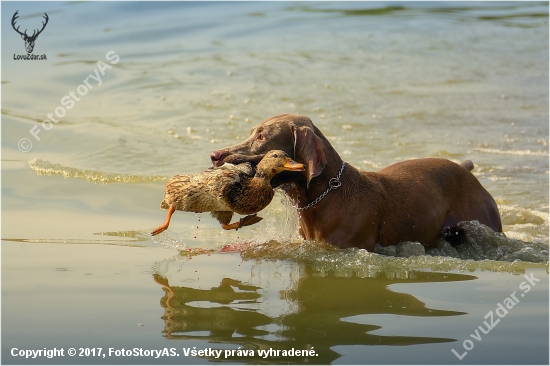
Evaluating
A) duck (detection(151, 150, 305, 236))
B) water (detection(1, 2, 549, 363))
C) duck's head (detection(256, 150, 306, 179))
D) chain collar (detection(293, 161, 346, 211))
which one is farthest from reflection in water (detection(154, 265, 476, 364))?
duck's head (detection(256, 150, 306, 179))

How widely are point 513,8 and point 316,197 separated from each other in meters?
19.6

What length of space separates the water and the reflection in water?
0.02 m

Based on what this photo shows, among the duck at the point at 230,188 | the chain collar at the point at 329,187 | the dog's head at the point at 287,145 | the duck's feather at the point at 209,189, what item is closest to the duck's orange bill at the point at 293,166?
the duck at the point at 230,188

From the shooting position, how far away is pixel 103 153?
31.6 feet

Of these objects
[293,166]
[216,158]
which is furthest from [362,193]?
[216,158]

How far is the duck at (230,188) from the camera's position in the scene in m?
5.50

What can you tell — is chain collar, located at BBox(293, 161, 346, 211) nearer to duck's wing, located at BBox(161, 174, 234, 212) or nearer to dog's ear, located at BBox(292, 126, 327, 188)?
dog's ear, located at BBox(292, 126, 327, 188)

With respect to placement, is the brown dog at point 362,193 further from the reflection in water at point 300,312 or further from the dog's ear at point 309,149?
the reflection in water at point 300,312

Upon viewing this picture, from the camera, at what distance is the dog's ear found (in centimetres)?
608

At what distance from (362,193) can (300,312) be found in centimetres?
171

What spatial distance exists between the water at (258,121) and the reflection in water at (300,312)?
21mm

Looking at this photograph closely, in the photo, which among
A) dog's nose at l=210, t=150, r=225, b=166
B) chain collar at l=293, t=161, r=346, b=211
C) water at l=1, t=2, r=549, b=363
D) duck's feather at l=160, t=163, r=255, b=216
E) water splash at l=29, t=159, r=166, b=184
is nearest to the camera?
water at l=1, t=2, r=549, b=363

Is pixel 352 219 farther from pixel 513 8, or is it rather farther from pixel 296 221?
pixel 513 8

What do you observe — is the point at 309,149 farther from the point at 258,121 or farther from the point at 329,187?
the point at 258,121
